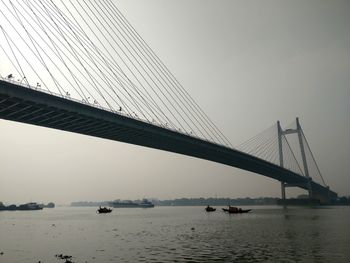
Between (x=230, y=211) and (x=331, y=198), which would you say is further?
(x=331, y=198)

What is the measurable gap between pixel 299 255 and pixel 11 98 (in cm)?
A: 3288

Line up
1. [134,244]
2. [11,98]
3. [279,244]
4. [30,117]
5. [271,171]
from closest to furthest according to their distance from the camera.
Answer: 1. [279,244]
2. [134,244]
3. [11,98]
4. [30,117]
5. [271,171]

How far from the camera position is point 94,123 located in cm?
5375

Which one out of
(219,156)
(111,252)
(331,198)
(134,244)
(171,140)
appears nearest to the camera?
(111,252)

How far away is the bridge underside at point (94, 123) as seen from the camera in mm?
42844

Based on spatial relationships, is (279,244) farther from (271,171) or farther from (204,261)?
(271,171)

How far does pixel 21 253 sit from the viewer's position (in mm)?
28984

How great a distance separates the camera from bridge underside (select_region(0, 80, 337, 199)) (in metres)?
42.8

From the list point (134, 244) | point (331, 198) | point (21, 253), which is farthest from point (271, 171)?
point (21, 253)

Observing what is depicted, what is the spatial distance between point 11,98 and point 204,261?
29.1 m

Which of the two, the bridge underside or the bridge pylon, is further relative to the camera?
the bridge pylon

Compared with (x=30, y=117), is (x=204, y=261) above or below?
below

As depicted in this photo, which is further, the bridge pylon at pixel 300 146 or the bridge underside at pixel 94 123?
the bridge pylon at pixel 300 146

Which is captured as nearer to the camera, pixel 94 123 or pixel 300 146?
pixel 94 123
